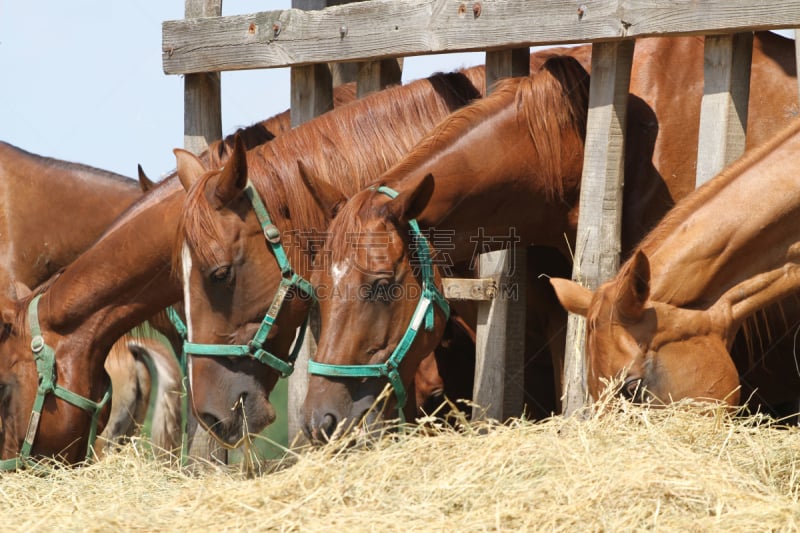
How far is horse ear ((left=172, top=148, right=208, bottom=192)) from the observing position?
445 cm

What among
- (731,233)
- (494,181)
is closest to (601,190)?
(494,181)

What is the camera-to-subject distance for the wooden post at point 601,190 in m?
4.02

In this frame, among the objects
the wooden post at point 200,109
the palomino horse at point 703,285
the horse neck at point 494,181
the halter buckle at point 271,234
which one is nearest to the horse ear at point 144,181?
the wooden post at point 200,109

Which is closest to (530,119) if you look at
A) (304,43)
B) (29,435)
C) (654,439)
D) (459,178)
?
(459,178)

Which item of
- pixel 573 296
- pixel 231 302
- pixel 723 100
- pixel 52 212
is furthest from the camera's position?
pixel 52 212

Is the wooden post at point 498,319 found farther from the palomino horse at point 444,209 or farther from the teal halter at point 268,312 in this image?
the teal halter at point 268,312

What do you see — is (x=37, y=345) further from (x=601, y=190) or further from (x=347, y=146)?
(x=601, y=190)

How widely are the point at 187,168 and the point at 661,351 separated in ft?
7.00

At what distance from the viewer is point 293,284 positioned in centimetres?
410

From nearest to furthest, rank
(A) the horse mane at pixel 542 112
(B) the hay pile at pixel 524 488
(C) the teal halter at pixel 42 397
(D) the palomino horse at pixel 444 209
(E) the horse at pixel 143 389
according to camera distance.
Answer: (B) the hay pile at pixel 524 488
(D) the palomino horse at pixel 444 209
(A) the horse mane at pixel 542 112
(C) the teal halter at pixel 42 397
(E) the horse at pixel 143 389

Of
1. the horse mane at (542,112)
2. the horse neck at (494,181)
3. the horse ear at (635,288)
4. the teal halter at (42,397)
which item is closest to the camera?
the horse ear at (635,288)

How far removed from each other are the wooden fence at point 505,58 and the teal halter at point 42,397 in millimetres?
962

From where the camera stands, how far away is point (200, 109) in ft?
17.9

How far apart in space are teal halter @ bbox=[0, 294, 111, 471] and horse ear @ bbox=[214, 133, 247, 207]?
1099 mm
